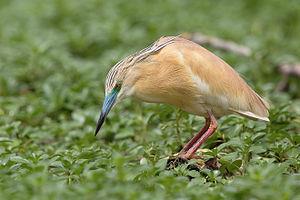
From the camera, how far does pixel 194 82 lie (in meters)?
5.65

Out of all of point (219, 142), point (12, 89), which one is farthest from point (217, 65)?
point (12, 89)

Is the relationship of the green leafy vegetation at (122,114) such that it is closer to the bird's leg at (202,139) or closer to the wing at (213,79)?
the bird's leg at (202,139)

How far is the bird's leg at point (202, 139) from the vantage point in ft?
18.7

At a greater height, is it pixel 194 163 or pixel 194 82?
pixel 194 82

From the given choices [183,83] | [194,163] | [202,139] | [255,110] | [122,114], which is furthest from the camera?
[122,114]

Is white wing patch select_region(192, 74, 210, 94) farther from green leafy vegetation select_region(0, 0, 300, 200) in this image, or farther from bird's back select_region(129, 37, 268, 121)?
green leafy vegetation select_region(0, 0, 300, 200)

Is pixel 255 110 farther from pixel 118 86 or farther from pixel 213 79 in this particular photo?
pixel 118 86

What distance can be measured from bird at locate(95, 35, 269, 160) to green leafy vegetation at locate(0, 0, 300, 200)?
25cm

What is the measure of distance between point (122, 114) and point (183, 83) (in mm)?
2038

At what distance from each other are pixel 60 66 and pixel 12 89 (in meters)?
0.77

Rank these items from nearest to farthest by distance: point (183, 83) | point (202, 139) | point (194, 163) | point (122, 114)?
point (194, 163) → point (183, 83) → point (202, 139) → point (122, 114)

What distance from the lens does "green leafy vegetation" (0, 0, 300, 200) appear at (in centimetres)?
468

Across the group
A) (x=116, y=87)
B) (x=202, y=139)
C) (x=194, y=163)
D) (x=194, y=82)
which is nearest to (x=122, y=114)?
(x=116, y=87)

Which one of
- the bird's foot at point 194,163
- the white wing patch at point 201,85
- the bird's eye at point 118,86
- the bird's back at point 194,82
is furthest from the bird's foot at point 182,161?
the bird's eye at point 118,86
